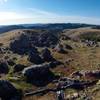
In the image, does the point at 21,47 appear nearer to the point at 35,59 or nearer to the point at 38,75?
the point at 35,59

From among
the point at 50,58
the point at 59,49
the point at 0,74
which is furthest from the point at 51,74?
the point at 59,49

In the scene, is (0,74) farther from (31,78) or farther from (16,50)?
(16,50)

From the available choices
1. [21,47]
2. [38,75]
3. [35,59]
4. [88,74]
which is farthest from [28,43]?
[88,74]

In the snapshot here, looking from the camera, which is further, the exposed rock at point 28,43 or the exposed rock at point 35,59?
the exposed rock at point 28,43

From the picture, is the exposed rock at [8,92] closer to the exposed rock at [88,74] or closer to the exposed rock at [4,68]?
the exposed rock at [88,74]

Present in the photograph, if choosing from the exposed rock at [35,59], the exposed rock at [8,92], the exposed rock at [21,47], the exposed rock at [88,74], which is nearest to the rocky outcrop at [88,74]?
the exposed rock at [88,74]

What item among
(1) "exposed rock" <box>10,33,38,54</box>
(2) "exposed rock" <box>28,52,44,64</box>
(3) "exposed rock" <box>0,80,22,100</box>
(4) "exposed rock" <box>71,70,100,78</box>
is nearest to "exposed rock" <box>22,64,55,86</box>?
(4) "exposed rock" <box>71,70,100,78</box>

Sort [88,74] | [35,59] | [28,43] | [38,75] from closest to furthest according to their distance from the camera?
[88,74] → [38,75] → [35,59] → [28,43]

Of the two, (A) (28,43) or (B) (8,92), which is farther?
(A) (28,43)
